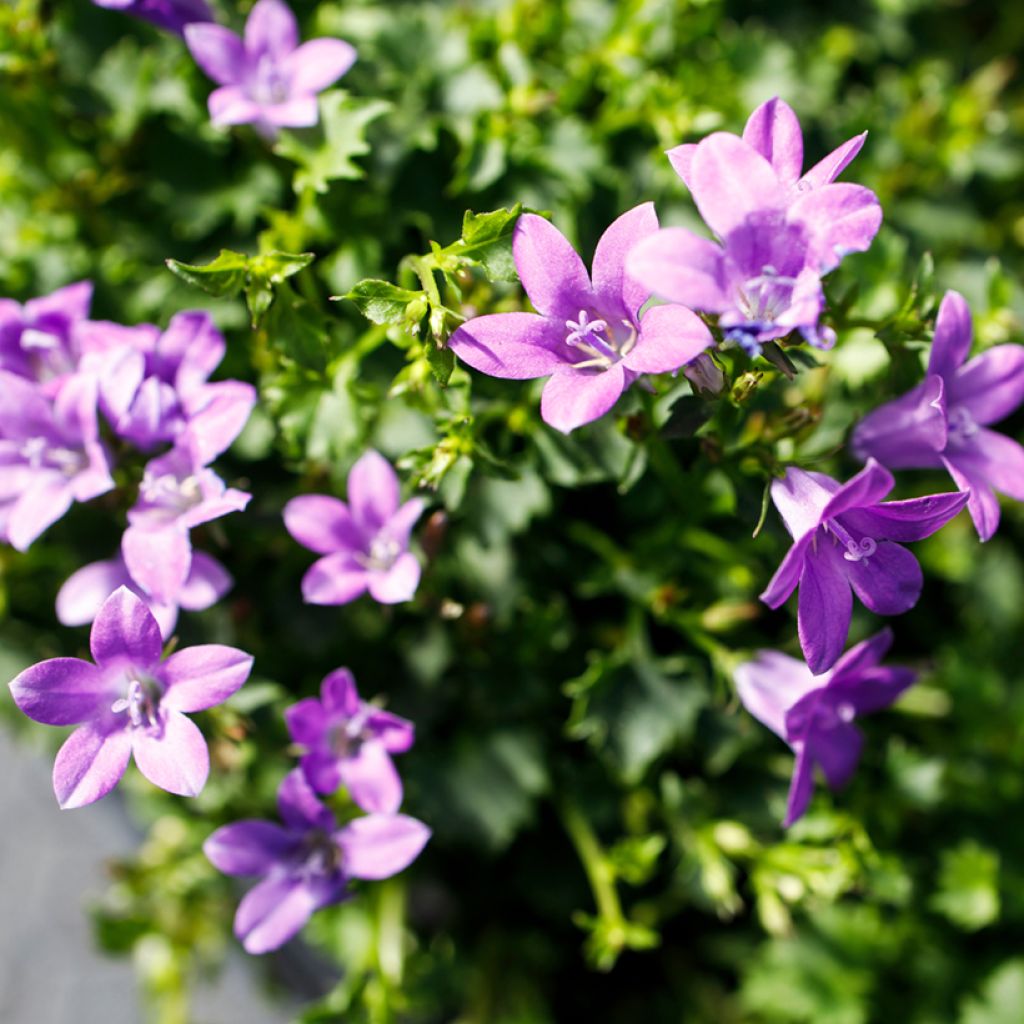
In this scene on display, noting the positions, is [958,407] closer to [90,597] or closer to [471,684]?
[471,684]

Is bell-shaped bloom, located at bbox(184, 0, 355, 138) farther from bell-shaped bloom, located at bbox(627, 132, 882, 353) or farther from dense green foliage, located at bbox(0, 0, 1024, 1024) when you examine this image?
bell-shaped bloom, located at bbox(627, 132, 882, 353)

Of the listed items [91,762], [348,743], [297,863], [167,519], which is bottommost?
[297,863]

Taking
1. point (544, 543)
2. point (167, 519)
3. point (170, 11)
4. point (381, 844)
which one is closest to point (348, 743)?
point (381, 844)

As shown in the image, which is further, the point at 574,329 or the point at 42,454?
the point at 42,454

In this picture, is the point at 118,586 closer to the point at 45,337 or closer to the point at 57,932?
the point at 45,337

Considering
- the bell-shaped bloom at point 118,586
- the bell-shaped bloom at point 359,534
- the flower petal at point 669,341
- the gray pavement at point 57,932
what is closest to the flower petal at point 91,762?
the bell-shaped bloom at point 118,586

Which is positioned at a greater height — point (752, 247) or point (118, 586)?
point (752, 247)

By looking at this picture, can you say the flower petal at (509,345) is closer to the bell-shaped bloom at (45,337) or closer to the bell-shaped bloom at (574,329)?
the bell-shaped bloom at (574,329)
